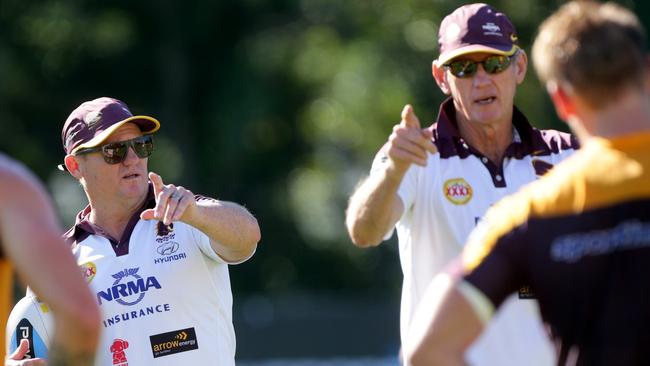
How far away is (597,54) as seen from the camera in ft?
11.1

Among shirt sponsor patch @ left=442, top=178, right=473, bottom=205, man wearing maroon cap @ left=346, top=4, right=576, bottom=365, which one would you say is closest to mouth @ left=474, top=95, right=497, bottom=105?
man wearing maroon cap @ left=346, top=4, right=576, bottom=365

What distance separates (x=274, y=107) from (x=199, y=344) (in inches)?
764

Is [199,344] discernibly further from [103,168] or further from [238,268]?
[238,268]

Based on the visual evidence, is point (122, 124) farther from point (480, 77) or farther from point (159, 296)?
point (480, 77)

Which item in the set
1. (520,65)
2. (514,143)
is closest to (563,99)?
(514,143)

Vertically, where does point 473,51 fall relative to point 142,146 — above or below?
above

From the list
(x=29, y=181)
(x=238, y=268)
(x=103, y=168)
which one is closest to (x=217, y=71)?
(x=238, y=268)

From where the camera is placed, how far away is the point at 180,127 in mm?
25219

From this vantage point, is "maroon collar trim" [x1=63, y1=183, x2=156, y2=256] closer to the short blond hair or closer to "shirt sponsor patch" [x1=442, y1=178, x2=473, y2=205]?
"shirt sponsor patch" [x1=442, y1=178, x2=473, y2=205]

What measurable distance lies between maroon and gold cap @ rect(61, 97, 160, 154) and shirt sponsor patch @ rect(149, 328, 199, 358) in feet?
2.89

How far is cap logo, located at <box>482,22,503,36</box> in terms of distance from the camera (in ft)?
18.7

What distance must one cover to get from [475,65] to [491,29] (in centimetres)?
16

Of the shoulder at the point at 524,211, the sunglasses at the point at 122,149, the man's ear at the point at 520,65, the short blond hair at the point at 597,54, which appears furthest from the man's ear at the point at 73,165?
the short blond hair at the point at 597,54

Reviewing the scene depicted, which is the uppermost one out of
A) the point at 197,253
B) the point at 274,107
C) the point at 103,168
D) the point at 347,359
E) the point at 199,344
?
the point at 274,107
